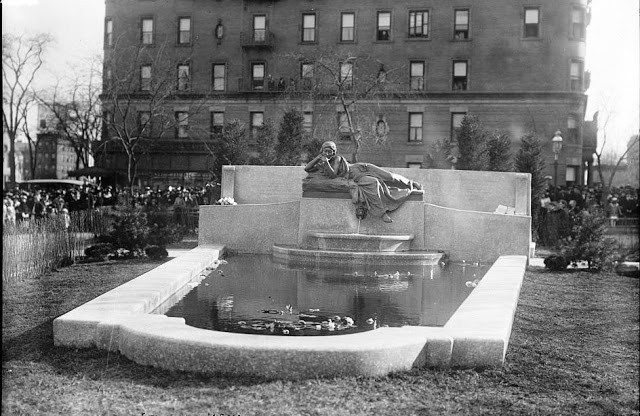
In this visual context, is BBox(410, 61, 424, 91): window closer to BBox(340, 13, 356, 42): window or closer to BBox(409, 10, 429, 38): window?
BBox(409, 10, 429, 38): window

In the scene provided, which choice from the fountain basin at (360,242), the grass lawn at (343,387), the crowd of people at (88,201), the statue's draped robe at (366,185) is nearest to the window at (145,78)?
the crowd of people at (88,201)

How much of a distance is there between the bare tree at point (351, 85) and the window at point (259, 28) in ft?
8.27

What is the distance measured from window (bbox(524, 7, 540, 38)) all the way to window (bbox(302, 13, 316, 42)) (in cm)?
1297

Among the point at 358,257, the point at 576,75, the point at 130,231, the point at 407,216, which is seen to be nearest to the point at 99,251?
the point at 130,231

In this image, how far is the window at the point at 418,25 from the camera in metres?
48.6

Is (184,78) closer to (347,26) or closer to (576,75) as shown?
(347,26)

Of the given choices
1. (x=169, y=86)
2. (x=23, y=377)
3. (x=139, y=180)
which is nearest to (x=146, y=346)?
(x=23, y=377)


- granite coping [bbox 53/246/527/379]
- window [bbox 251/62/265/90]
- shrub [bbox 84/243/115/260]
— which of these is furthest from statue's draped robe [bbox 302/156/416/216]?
window [bbox 251/62/265/90]

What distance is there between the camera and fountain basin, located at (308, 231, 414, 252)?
1603 cm

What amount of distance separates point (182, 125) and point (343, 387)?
43.5 m

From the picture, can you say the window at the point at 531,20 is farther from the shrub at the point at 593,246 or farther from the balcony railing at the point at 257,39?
the shrub at the point at 593,246

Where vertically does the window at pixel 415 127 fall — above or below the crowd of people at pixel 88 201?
above

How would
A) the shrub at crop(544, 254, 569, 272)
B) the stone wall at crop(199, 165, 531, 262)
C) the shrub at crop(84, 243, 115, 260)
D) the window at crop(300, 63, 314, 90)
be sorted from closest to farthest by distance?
the stone wall at crop(199, 165, 531, 262) → the shrub at crop(544, 254, 569, 272) → the shrub at crop(84, 243, 115, 260) → the window at crop(300, 63, 314, 90)

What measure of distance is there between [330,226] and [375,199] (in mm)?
1149
